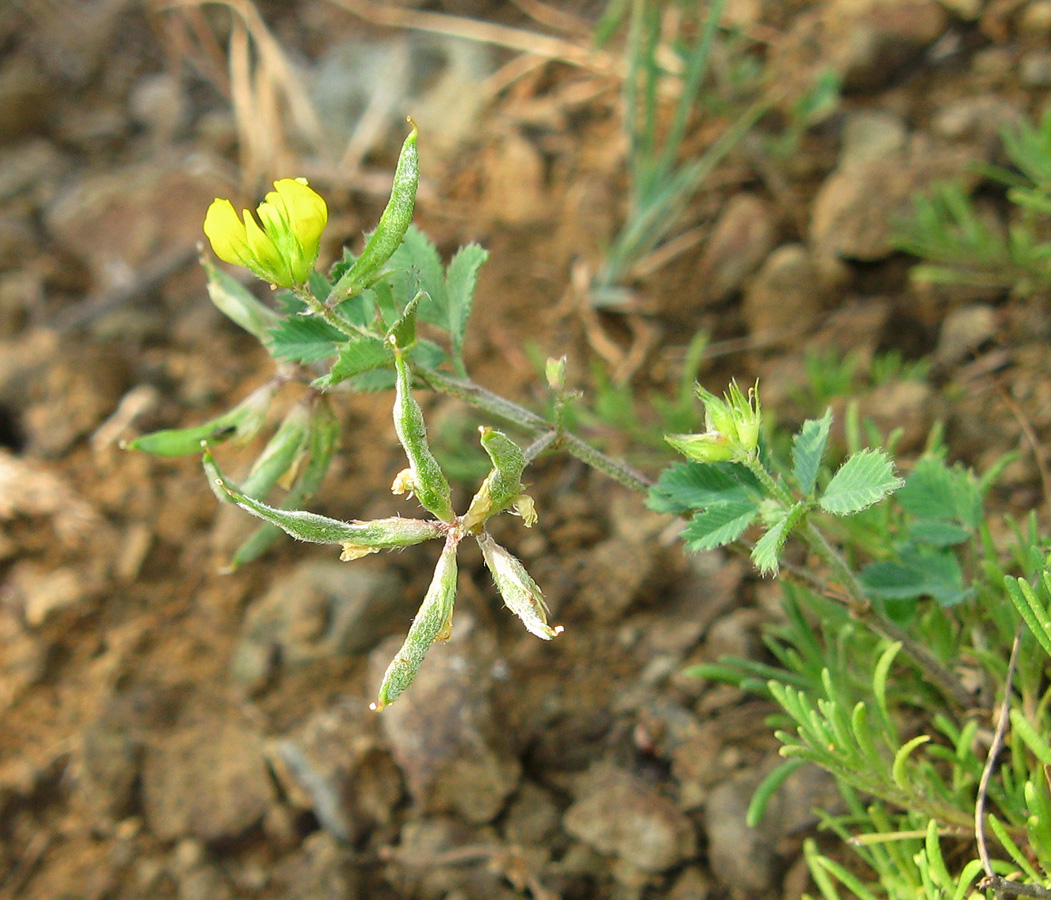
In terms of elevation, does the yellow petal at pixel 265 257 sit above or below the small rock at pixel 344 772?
above

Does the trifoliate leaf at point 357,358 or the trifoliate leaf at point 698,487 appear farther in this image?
the trifoliate leaf at point 698,487

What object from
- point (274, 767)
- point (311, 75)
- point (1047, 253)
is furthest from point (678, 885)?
point (311, 75)

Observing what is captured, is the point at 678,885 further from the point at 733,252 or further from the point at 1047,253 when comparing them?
the point at 733,252

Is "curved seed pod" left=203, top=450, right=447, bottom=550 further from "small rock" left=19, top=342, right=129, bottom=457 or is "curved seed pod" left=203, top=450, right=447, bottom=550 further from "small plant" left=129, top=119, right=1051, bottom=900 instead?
"small rock" left=19, top=342, right=129, bottom=457

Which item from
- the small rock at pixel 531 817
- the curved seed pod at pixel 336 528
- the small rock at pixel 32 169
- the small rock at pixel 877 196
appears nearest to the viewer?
the curved seed pod at pixel 336 528

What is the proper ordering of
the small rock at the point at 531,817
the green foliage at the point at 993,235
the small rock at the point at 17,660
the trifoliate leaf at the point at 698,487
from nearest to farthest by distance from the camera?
1. the trifoliate leaf at the point at 698,487
2. the small rock at the point at 531,817
3. the green foliage at the point at 993,235
4. the small rock at the point at 17,660

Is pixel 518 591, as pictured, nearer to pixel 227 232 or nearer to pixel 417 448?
pixel 417 448

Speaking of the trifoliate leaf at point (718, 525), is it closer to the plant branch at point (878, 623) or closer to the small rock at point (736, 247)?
the plant branch at point (878, 623)

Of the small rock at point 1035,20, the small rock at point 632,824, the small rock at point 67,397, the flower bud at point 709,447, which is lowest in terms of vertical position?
the small rock at point 632,824

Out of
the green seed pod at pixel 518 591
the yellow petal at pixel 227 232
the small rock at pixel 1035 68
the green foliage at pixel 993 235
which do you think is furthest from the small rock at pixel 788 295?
the yellow petal at pixel 227 232
